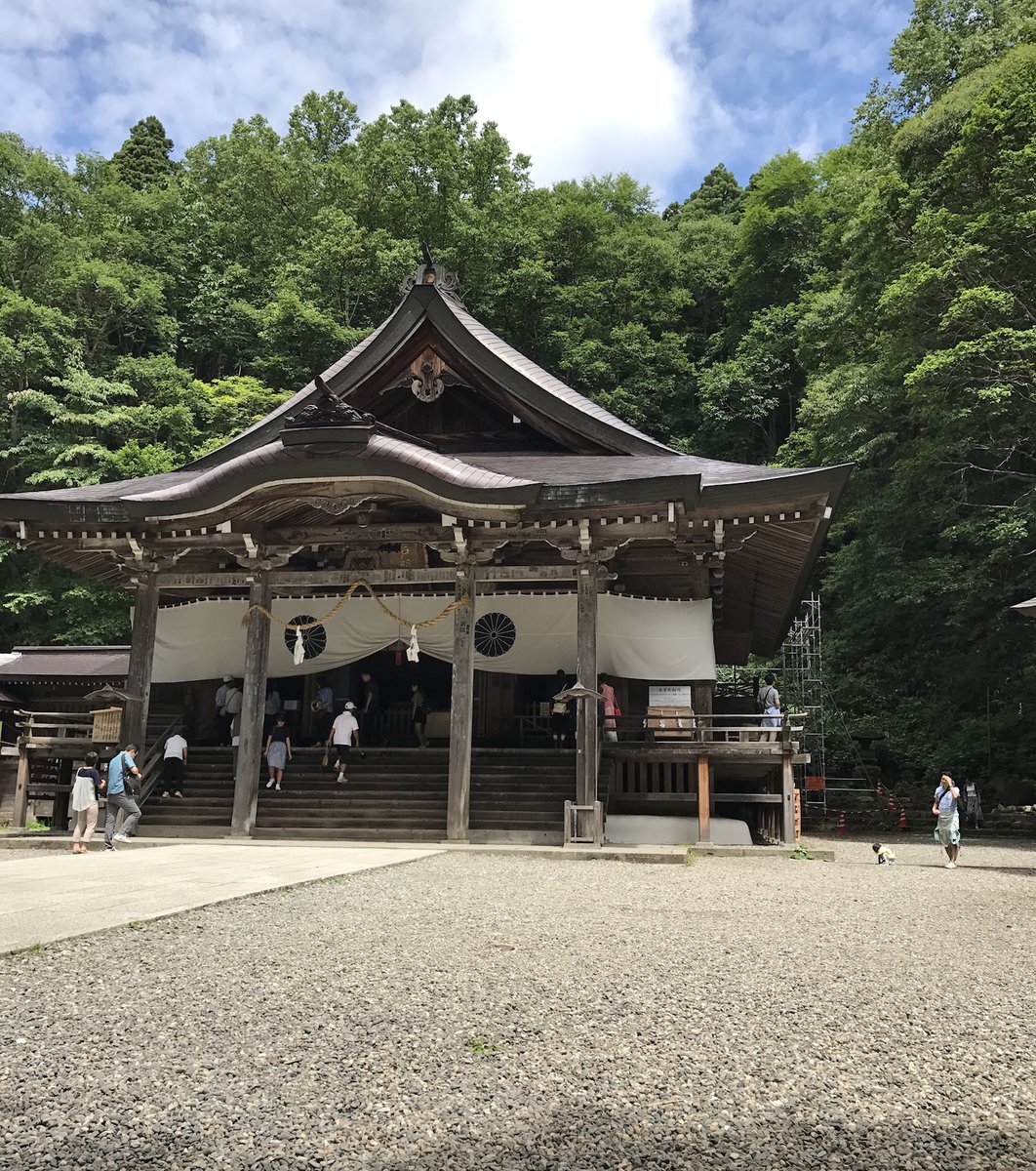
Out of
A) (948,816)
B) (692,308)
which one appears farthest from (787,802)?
(692,308)

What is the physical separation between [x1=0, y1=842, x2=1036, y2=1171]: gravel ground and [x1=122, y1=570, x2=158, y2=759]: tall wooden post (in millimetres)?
7495

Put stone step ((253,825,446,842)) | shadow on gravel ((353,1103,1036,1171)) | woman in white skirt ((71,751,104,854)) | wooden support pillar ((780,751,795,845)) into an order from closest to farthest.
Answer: shadow on gravel ((353,1103,1036,1171)) < woman in white skirt ((71,751,104,854)) < stone step ((253,825,446,842)) < wooden support pillar ((780,751,795,845))

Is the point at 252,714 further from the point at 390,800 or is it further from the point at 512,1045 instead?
the point at 512,1045

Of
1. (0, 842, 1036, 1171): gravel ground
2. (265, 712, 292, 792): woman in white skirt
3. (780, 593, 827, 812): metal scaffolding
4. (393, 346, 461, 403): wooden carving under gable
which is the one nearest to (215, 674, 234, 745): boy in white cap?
(265, 712, 292, 792): woman in white skirt

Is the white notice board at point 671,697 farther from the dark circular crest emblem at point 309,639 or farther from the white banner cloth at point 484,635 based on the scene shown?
the dark circular crest emblem at point 309,639

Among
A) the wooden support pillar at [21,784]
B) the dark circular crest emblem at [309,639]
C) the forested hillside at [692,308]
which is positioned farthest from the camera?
the forested hillside at [692,308]

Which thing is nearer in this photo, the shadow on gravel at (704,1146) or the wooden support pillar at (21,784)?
the shadow on gravel at (704,1146)

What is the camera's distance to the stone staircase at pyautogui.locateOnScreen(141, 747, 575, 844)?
12.1m

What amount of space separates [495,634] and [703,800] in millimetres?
4178

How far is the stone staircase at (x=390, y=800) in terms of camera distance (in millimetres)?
12117

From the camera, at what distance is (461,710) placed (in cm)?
1206

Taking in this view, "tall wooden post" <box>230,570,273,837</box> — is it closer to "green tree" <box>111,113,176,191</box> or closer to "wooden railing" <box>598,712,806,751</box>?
"wooden railing" <box>598,712,806,751</box>

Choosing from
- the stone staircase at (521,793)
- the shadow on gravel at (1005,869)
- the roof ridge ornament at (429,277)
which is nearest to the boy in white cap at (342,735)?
the stone staircase at (521,793)

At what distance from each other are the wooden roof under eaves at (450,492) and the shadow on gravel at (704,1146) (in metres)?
8.92
